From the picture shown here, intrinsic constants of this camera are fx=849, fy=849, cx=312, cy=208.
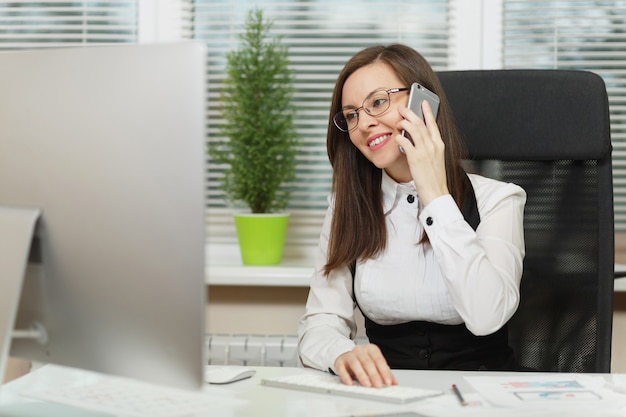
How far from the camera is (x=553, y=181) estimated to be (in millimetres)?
1896

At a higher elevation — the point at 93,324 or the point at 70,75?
the point at 70,75

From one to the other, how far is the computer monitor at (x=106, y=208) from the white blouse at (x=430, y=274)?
627mm

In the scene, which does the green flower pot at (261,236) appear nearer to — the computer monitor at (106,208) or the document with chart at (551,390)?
the document with chart at (551,390)

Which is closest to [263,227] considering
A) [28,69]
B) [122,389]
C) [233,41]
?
[233,41]

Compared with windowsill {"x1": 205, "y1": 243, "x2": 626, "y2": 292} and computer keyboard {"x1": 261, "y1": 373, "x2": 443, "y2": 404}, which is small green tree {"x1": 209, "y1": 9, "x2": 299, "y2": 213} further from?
computer keyboard {"x1": 261, "y1": 373, "x2": 443, "y2": 404}

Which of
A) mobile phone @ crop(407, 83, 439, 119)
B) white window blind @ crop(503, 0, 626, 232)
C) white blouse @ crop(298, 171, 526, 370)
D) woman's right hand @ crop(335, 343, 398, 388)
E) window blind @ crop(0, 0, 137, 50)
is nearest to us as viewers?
woman's right hand @ crop(335, 343, 398, 388)

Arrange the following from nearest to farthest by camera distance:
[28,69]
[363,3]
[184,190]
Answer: [184,190] < [28,69] < [363,3]

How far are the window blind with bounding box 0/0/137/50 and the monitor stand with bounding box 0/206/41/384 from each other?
1884mm

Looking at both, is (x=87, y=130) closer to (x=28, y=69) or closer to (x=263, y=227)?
(x=28, y=69)

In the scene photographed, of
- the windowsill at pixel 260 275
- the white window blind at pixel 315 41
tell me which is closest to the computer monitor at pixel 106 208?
the windowsill at pixel 260 275

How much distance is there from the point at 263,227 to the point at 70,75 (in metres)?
1.59

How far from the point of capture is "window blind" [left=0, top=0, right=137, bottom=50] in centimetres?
279

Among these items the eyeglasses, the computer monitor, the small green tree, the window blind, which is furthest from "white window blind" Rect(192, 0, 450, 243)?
the computer monitor

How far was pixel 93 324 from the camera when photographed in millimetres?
982
